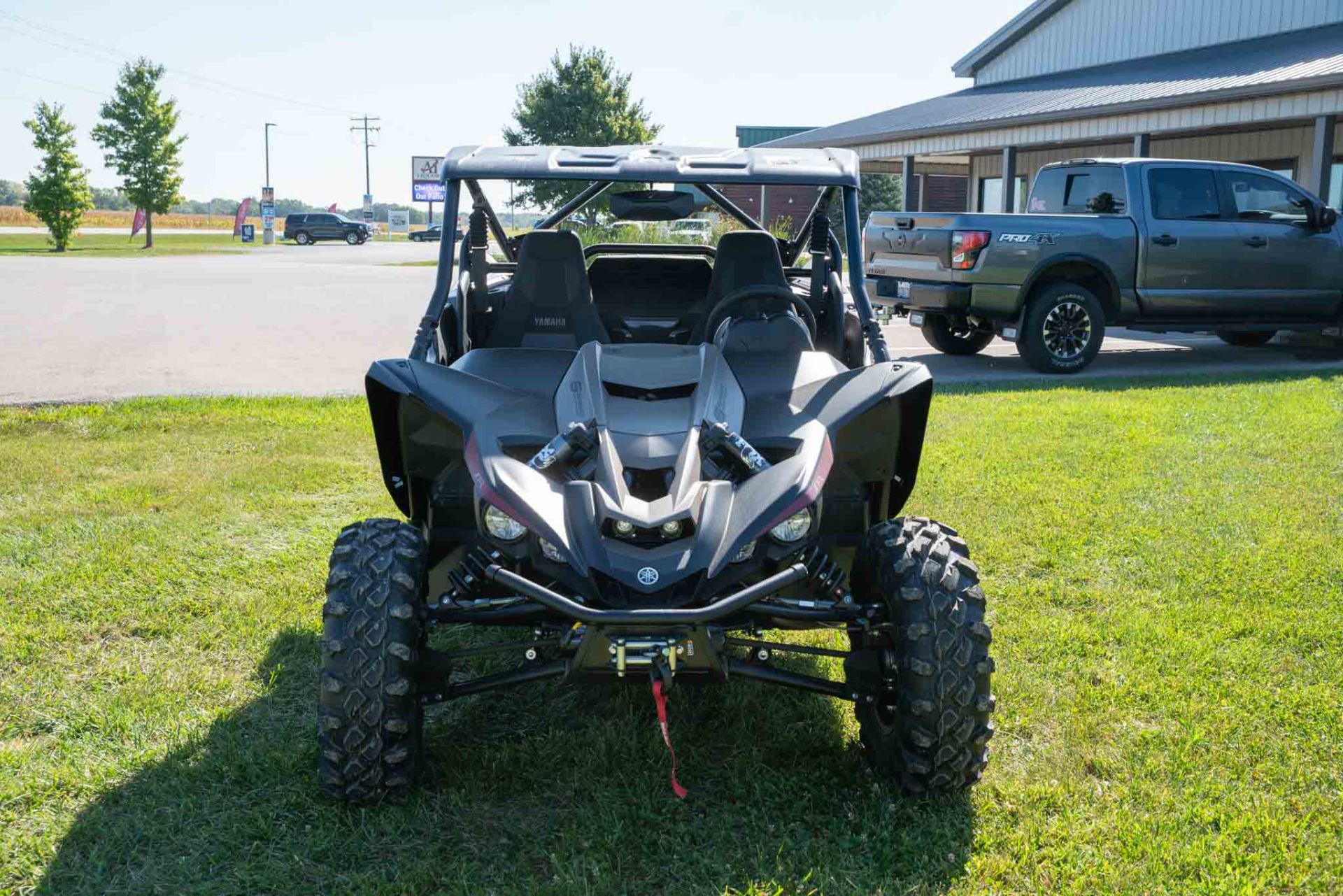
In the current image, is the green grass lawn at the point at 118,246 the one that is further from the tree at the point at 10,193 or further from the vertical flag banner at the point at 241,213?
the tree at the point at 10,193

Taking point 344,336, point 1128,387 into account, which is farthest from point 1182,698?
point 344,336

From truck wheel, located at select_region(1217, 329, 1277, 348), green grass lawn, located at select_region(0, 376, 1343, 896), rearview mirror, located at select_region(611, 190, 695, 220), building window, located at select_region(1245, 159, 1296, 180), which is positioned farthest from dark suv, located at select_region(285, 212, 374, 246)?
rearview mirror, located at select_region(611, 190, 695, 220)

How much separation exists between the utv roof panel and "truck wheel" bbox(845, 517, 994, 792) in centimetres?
149

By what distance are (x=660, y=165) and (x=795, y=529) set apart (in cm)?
157

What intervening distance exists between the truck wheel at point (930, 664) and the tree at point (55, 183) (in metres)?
47.8

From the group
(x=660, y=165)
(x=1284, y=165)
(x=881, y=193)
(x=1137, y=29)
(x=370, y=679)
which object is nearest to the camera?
(x=370, y=679)

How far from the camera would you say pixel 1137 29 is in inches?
908

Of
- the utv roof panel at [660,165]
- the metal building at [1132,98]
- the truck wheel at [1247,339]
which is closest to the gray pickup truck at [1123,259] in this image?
the truck wheel at [1247,339]

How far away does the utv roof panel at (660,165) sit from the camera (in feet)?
14.0

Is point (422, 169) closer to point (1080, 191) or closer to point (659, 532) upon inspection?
point (1080, 191)

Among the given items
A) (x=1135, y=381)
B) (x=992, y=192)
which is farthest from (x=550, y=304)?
(x=992, y=192)

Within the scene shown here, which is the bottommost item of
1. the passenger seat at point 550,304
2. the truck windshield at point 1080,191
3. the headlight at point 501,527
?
the headlight at point 501,527

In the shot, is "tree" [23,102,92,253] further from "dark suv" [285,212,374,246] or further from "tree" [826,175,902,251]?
"tree" [826,175,902,251]

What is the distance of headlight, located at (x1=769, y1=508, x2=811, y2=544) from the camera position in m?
3.38
